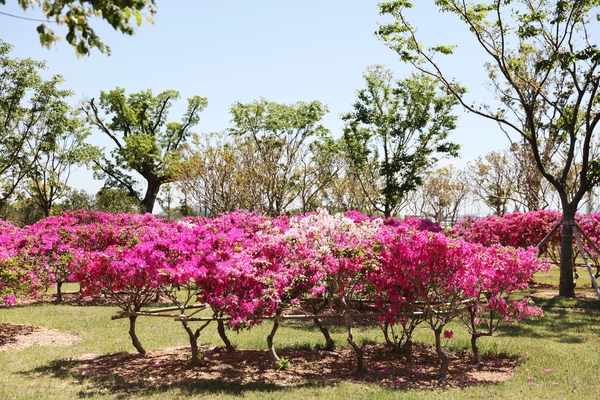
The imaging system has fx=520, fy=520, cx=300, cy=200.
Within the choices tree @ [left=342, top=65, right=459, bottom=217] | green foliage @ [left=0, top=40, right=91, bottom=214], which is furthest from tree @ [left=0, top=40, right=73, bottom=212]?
tree @ [left=342, top=65, right=459, bottom=217]

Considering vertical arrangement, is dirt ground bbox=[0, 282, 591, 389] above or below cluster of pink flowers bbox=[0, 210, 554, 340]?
below

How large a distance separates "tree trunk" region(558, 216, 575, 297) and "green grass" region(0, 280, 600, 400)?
117cm

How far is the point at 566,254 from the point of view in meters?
14.3

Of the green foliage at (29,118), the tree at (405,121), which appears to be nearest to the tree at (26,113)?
the green foliage at (29,118)

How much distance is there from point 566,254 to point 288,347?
947 centimetres

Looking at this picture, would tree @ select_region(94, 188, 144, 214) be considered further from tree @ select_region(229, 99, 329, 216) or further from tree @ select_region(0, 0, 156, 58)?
tree @ select_region(0, 0, 156, 58)

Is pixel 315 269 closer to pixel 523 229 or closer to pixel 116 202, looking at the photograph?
pixel 523 229

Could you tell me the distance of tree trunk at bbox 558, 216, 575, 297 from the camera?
14.1m

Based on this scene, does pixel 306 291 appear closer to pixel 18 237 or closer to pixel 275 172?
pixel 18 237

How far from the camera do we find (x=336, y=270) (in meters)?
7.04

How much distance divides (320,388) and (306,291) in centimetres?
134

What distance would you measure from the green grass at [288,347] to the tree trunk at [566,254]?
1.17 m

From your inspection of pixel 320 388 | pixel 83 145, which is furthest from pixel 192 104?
pixel 320 388

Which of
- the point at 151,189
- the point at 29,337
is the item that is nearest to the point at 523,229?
the point at 29,337
